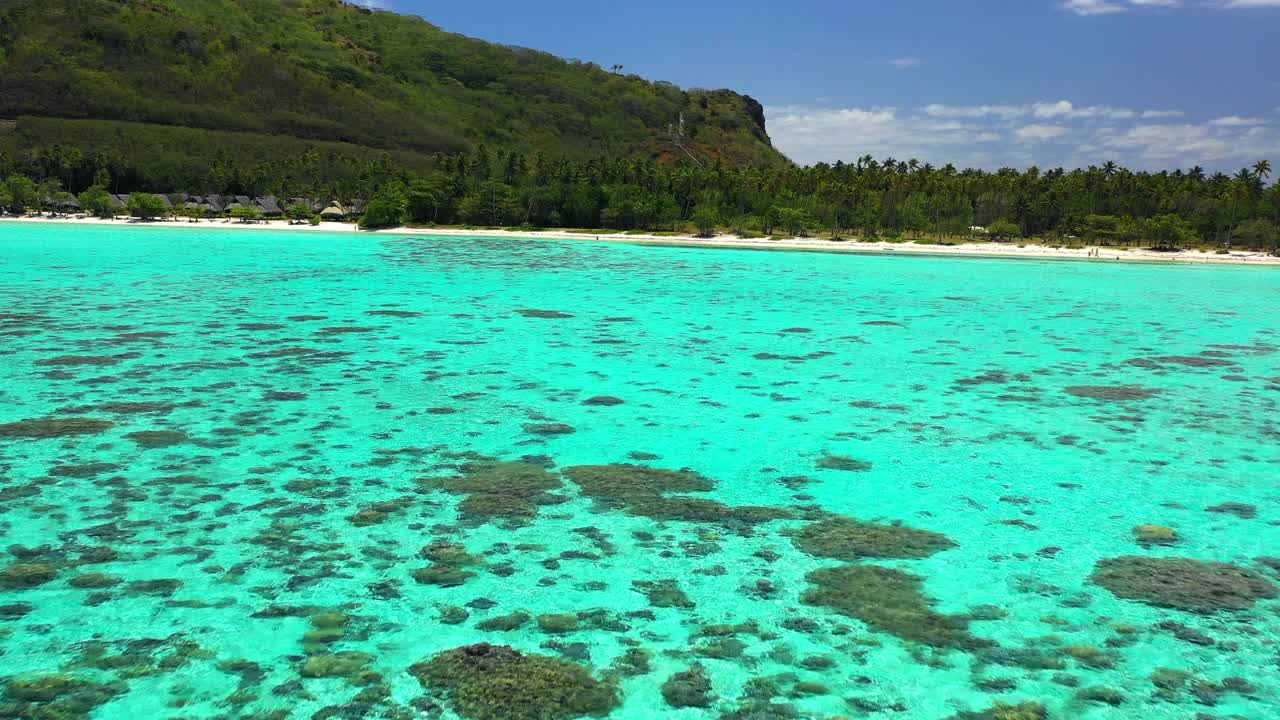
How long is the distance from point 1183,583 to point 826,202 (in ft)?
269

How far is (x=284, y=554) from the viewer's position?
7.75 metres

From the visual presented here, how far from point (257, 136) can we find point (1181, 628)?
158455 millimetres

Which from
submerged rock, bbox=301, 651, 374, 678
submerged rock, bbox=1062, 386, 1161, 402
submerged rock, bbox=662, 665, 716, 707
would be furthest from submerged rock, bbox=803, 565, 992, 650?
submerged rock, bbox=1062, 386, 1161, 402

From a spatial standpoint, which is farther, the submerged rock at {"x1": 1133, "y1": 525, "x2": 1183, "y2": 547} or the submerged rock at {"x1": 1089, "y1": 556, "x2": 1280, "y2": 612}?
the submerged rock at {"x1": 1133, "y1": 525, "x2": 1183, "y2": 547}

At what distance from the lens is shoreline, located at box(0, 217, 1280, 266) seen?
215ft

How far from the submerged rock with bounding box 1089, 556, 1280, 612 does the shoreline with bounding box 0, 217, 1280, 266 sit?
59604 mm

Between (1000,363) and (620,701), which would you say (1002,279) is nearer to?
(1000,363)

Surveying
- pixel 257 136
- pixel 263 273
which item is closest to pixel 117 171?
pixel 257 136

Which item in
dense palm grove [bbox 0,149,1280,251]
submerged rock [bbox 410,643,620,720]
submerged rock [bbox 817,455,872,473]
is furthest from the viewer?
dense palm grove [bbox 0,149,1280,251]

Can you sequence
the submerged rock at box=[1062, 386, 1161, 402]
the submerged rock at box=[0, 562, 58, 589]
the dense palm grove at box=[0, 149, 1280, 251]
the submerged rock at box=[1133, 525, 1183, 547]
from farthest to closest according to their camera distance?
the dense palm grove at box=[0, 149, 1280, 251] → the submerged rock at box=[1062, 386, 1161, 402] → the submerged rock at box=[1133, 525, 1183, 547] → the submerged rock at box=[0, 562, 58, 589]

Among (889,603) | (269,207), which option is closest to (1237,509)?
(889,603)

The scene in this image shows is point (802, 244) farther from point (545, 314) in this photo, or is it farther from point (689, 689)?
point (689, 689)

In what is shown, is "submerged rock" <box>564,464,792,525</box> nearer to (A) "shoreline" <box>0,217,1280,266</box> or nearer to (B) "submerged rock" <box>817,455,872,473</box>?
(B) "submerged rock" <box>817,455,872,473</box>

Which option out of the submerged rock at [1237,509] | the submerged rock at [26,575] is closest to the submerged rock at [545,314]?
the submerged rock at [1237,509]
